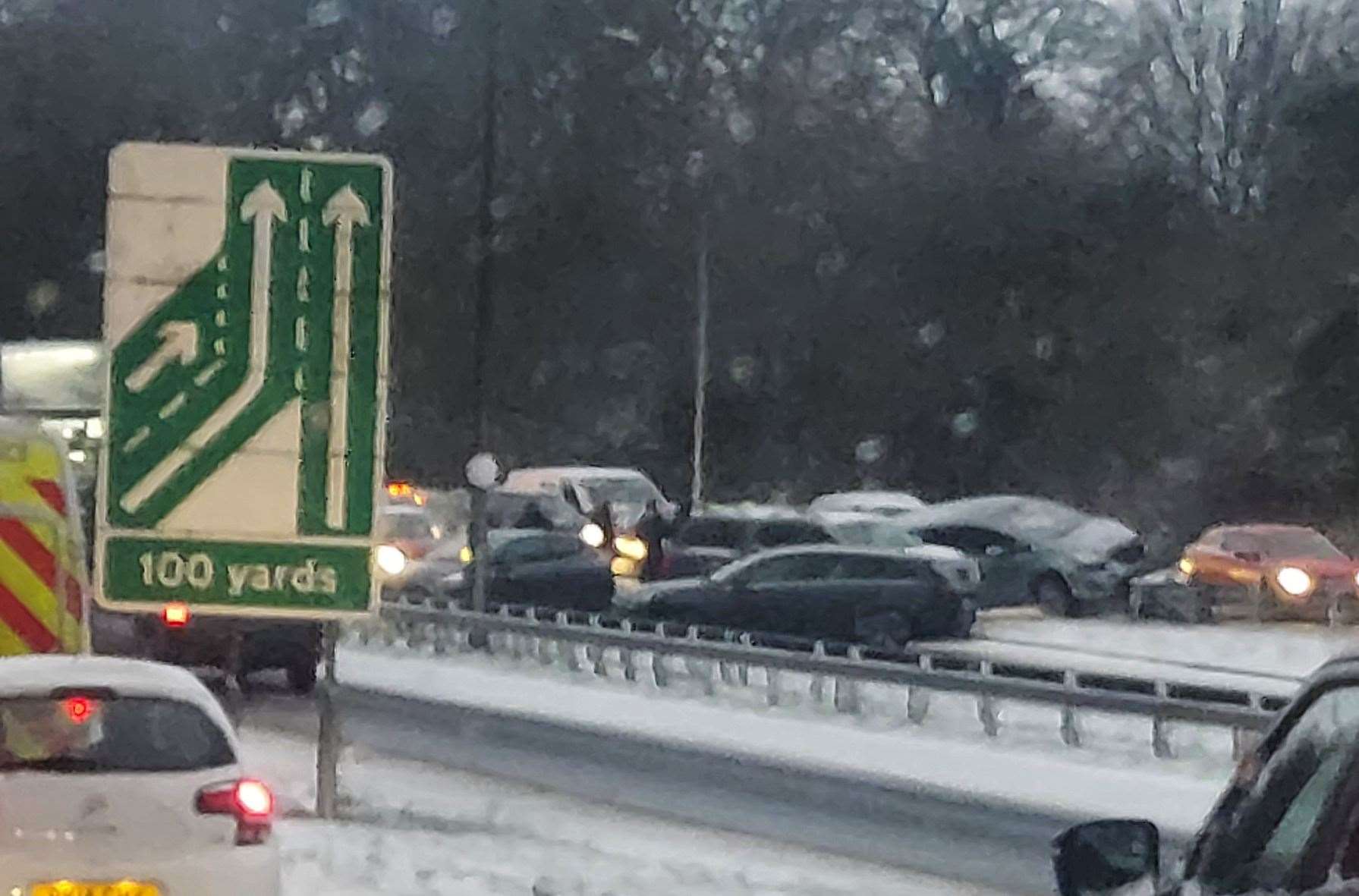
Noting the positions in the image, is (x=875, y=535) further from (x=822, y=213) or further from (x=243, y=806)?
(x=243, y=806)

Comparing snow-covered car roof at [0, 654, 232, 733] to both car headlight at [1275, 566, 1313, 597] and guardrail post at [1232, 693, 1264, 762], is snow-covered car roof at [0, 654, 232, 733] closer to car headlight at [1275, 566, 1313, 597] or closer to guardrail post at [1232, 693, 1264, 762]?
guardrail post at [1232, 693, 1264, 762]

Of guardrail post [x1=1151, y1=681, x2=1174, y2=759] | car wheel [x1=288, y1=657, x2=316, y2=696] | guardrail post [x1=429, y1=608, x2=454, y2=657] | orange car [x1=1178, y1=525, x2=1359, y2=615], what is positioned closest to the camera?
guardrail post [x1=1151, y1=681, x2=1174, y2=759]

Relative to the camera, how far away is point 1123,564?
4100cm

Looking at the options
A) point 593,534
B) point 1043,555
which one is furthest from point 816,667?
point 1043,555

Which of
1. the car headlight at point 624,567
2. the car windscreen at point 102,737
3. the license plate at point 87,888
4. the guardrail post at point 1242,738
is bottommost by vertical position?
the car headlight at point 624,567

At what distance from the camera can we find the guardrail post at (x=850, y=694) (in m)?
23.8

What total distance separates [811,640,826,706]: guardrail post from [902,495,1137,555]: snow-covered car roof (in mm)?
15180

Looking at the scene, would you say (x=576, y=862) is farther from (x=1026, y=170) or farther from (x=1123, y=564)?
(x=1026, y=170)

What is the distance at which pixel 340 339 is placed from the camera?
13008mm

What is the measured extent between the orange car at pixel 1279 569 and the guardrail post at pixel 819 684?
15086 mm

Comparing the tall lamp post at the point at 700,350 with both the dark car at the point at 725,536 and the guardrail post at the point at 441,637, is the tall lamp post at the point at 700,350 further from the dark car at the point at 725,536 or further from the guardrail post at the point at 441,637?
the guardrail post at the point at 441,637

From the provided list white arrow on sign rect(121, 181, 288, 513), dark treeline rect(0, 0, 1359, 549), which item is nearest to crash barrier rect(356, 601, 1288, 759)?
white arrow on sign rect(121, 181, 288, 513)

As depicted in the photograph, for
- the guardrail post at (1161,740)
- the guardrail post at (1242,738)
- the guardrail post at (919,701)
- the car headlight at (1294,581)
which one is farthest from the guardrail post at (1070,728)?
the car headlight at (1294,581)

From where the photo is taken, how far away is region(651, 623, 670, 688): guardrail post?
27.4 metres
